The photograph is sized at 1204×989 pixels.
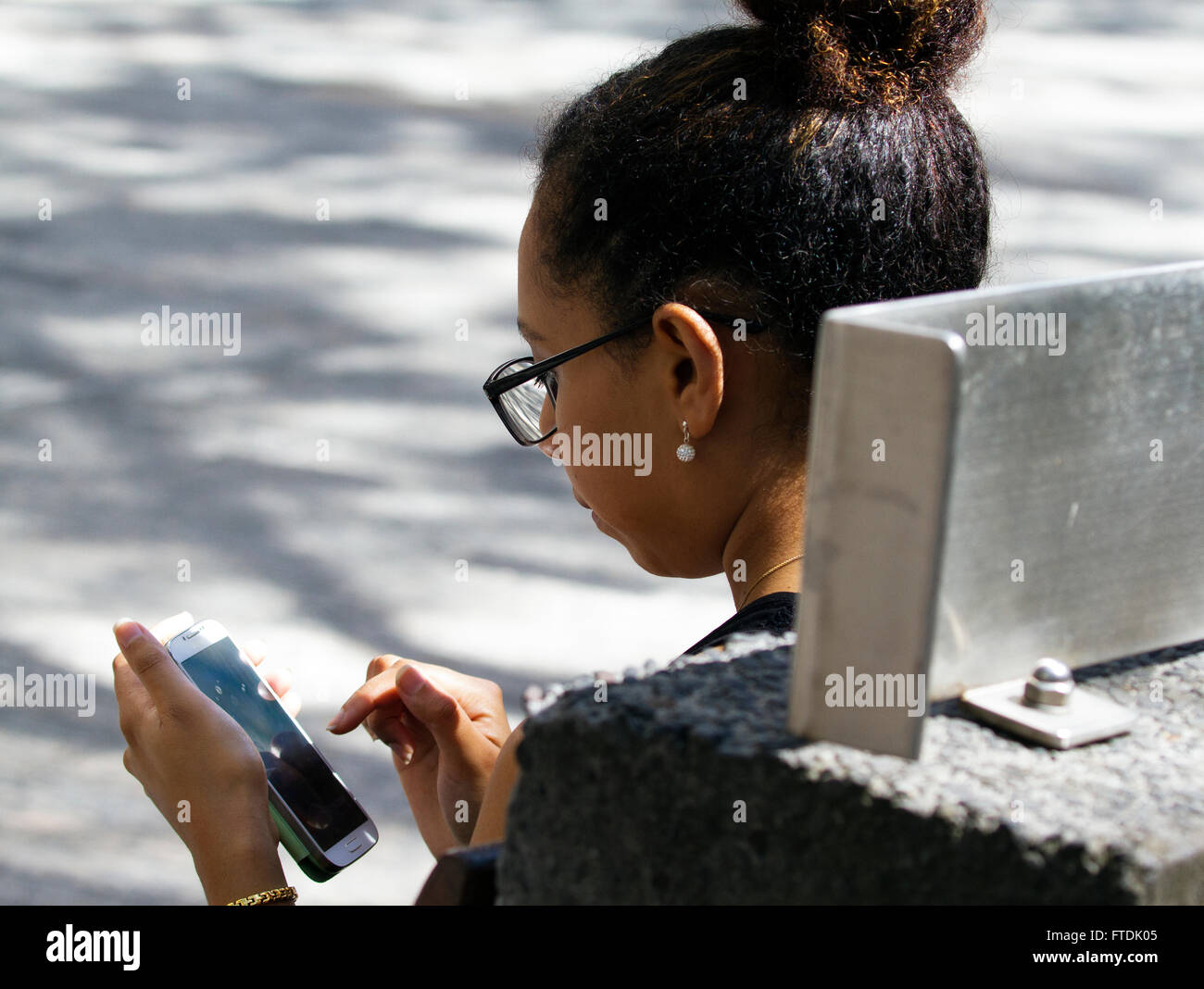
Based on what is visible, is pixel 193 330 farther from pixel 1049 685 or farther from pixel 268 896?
pixel 1049 685

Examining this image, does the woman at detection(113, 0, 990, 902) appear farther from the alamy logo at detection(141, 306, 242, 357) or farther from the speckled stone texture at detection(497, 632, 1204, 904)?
the alamy logo at detection(141, 306, 242, 357)

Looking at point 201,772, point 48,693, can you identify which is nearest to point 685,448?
point 201,772

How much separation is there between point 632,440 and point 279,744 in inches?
22.1

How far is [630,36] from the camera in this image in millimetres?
6273

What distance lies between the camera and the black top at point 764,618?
1.21 metres

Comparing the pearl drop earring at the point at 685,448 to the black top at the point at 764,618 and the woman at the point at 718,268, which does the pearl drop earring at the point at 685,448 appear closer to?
the woman at the point at 718,268

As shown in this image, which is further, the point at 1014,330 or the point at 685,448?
the point at 685,448

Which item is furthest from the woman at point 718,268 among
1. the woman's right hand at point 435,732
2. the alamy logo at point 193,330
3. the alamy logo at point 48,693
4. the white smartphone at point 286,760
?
the alamy logo at point 193,330

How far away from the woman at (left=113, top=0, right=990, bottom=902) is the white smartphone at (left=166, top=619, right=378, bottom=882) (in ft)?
0.36

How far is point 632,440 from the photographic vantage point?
4.79 feet

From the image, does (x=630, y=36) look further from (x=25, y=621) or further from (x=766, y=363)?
(x=766, y=363)

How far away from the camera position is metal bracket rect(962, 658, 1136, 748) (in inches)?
36.3

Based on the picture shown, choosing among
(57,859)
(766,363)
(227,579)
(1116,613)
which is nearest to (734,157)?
(766,363)
